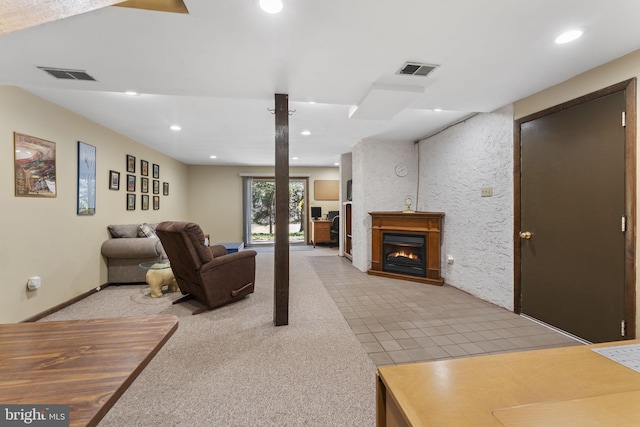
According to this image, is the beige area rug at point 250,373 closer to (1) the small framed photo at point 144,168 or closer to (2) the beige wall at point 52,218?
(2) the beige wall at point 52,218

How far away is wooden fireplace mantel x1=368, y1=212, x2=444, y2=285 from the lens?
13.7 feet

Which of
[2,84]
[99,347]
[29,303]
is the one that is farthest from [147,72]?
[29,303]

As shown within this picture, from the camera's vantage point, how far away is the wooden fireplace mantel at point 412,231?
417cm

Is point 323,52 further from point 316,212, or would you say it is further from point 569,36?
point 316,212

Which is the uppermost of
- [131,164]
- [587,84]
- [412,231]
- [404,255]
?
[587,84]

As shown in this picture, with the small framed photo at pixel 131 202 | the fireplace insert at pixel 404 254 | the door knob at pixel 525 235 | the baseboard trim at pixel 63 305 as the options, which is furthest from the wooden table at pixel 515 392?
the small framed photo at pixel 131 202

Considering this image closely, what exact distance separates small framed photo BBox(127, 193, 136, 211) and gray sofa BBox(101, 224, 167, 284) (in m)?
0.57

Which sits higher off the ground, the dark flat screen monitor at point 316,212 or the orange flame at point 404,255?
the dark flat screen monitor at point 316,212

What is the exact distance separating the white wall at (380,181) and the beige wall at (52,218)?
13.4 feet

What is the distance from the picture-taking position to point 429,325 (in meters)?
2.66

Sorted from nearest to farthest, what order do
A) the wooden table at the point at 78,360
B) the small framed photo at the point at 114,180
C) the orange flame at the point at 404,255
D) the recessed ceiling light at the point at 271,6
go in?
the wooden table at the point at 78,360 → the recessed ceiling light at the point at 271,6 → the small framed photo at the point at 114,180 → the orange flame at the point at 404,255

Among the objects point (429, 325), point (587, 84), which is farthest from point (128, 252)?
point (587, 84)

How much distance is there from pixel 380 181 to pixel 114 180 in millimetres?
4421

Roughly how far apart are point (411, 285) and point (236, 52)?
12.2 ft
